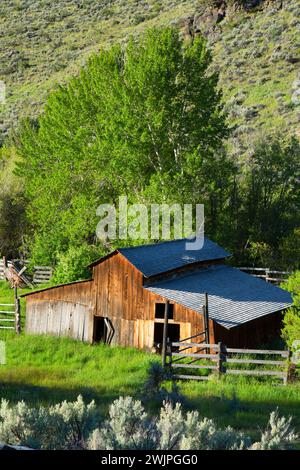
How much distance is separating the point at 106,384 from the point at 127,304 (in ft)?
22.9

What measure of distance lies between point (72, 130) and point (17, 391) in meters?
23.7

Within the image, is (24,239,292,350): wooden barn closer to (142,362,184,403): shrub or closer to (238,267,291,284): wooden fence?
(238,267,291,284): wooden fence

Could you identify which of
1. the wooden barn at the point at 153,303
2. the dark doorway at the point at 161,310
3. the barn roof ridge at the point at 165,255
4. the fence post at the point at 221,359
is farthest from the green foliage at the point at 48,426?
the dark doorway at the point at 161,310

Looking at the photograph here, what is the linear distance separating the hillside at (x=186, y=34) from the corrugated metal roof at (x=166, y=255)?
22061 millimetres

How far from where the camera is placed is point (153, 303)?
2558cm

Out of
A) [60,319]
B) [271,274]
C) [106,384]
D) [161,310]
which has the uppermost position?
[271,274]

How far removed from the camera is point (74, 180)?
37906 millimetres

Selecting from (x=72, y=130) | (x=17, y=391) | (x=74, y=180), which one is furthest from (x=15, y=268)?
(x=17, y=391)

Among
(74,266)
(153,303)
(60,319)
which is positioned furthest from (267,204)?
(60,319)

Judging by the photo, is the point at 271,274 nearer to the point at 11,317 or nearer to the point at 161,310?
the point at 161,310

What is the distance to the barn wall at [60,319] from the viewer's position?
89.2 ft

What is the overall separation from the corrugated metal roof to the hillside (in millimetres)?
22061

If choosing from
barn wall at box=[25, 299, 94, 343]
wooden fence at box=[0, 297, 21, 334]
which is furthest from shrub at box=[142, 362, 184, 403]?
wooden fence at box=[0, 297, 21, 334]
